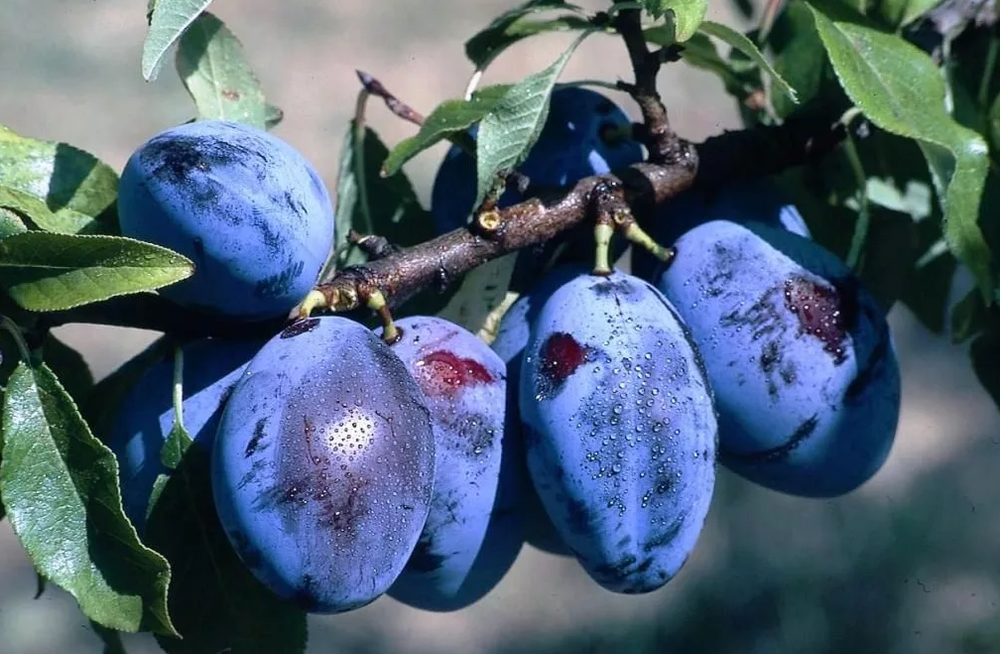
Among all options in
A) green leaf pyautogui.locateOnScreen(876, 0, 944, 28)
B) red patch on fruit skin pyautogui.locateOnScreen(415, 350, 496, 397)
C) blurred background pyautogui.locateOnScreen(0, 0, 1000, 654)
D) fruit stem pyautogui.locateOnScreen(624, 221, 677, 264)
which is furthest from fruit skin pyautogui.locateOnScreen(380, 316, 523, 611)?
blurred background pyautogui.locateOnScreen(0, 0, 1000, 654)

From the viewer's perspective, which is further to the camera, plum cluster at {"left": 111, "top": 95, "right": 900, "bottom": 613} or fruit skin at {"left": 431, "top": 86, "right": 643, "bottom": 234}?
fruit skin at {"left": 431, "top": 86, "right": 643, "bottom": 234}

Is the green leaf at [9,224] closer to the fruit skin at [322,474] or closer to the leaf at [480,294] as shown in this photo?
the fruit skin at [322,474]

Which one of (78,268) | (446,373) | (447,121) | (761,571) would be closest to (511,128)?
(447,121)

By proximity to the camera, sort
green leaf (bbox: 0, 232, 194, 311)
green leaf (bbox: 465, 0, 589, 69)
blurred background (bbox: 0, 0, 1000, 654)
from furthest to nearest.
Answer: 1. blurred background (bbox: 0, 0, 1000, 654)
2. green leaf (bbox: 465, 0, 589, 69)
3. green leaf (bbox: 0, 232, 194, 311)

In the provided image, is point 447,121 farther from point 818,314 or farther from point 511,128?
point 818,314

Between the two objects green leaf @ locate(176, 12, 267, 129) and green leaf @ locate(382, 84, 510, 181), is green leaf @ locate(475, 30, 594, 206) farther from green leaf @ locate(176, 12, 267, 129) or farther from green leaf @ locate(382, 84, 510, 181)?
green leaf @ locate(176, 12, 267, 129)
